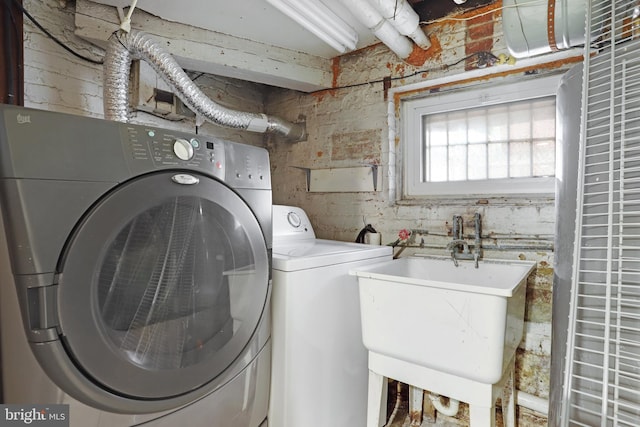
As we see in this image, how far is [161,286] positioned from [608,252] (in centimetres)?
117

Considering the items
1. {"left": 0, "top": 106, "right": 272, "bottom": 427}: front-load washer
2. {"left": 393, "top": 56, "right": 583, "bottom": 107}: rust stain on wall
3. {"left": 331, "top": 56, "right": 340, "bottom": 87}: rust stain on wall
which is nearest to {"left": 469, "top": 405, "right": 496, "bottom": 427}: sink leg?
{"left": 0, "top": 106, "right": 272, "bottom": 427}: front-load washer

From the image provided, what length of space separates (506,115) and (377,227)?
2.96 ft

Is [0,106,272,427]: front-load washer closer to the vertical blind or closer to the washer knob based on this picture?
the washer knob

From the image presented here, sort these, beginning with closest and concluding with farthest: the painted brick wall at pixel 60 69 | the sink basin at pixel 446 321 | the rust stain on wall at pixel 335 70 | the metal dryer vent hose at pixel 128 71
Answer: the sink basin at pixel 446 321 → the metal dryer vent hose at pixel 128 71 → the painted brick wall at pixel 60 69 → the rust stain on wall at pixel 335 70

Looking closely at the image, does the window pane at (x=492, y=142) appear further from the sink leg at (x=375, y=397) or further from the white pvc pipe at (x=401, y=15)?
the sink leg at (x=375, y=397)

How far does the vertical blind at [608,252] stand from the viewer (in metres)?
0.84

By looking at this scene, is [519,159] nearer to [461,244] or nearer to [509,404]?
[461,244]

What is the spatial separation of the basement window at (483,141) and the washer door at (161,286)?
122 centimetres

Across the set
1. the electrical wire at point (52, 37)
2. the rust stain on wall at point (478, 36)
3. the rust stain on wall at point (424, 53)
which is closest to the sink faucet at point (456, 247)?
the rust stain on wall at point (478, 36)

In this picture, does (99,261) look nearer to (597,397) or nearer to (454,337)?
(454,337)

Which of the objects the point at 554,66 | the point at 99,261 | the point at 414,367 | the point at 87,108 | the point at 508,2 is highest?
the point at 508,2

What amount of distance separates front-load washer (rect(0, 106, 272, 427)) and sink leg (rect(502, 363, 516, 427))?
3.91ft

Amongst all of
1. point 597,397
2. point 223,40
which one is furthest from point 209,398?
point 223,40

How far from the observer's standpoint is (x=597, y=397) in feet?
2.82
